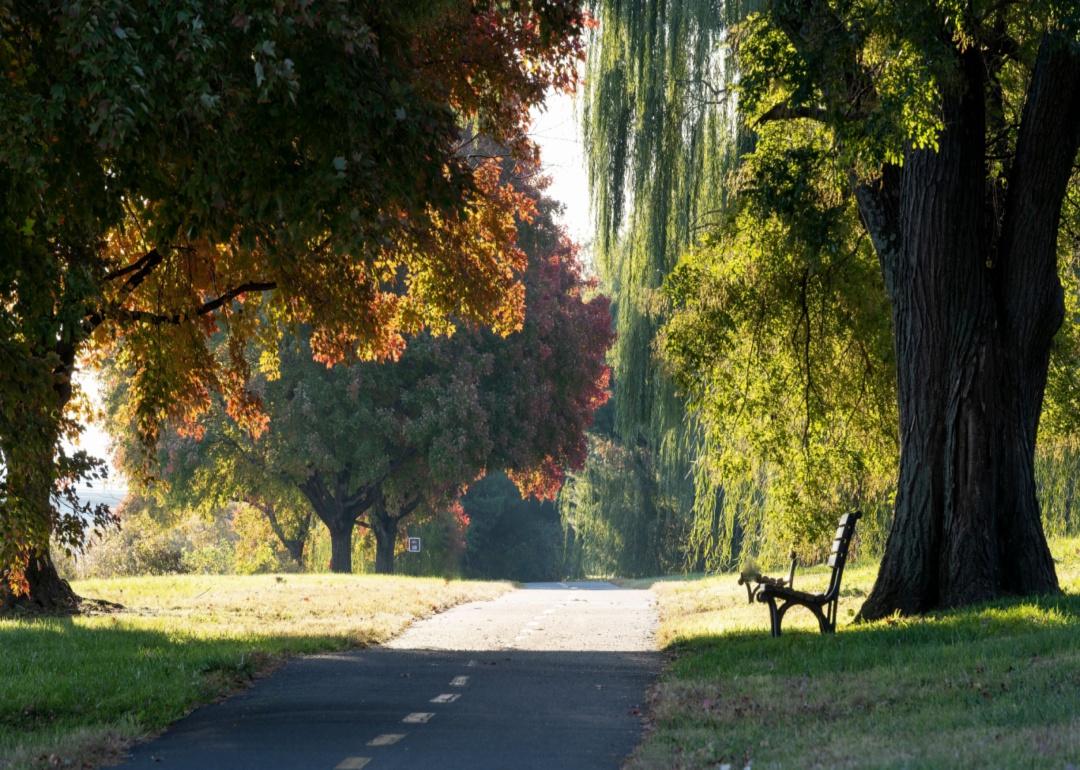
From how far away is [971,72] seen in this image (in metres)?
16.1

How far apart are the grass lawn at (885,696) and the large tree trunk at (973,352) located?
0.87m

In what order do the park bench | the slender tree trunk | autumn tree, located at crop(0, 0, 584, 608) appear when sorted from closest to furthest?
autumn tree, located at crop(0, 0, 584, 608)
the park bench
the slender tree trunk

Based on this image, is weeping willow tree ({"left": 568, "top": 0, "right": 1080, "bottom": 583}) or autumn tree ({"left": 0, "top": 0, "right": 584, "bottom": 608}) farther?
weeping willow tree ({"left": 568, "top": 0, "right": 1080, "bottom": 583})

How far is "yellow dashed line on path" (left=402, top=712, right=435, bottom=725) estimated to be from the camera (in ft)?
33.9

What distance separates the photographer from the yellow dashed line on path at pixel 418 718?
33.9 ft

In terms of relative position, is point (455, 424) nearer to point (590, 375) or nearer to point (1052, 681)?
point (590, 375)

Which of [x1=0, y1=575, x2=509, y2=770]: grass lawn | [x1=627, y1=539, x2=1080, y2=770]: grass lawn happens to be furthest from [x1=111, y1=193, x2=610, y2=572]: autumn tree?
[x1=627, y1=539, x2=1080, y2=770]: grass lawn

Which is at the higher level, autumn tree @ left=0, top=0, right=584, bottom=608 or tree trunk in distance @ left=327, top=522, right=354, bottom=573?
autumn tree @ left=0, top=0, right=584, bottom=608

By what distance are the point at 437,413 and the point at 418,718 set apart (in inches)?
1207

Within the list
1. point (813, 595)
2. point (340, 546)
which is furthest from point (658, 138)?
point (340, 546)

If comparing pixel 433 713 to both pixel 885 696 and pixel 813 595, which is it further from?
pixel 813 595

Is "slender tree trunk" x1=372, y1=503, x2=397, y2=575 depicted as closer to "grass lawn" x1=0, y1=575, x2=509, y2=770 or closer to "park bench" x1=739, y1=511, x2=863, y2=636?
"grass lawn" x1=0, y1=575, x2=509, y2=770

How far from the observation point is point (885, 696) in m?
10.2

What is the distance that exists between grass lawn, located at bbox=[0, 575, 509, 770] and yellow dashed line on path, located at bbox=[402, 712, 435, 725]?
1716mm
